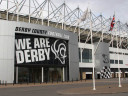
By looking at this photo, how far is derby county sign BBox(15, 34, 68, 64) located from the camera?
43.2m

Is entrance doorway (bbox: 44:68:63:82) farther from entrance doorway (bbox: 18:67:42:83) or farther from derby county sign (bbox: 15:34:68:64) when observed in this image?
derby county sign (bbox: 15:34:68:64)

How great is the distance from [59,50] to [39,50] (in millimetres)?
6481

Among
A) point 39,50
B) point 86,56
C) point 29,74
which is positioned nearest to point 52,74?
point 29,74

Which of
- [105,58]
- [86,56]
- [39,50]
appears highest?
[39,50]

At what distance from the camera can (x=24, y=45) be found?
43.9 m

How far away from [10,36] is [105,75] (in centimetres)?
3759

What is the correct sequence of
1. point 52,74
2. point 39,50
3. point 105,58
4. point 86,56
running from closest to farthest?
point 39,50, point 52,74, point 86,56, point 105,58

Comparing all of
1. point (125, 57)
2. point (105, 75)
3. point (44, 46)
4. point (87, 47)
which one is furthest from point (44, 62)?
point (125, 57)

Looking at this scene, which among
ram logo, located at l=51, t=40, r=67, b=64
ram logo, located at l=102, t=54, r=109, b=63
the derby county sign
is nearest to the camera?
the derby county sign

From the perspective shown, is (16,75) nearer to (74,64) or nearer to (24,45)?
(24,45)

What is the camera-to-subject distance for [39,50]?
4584cm

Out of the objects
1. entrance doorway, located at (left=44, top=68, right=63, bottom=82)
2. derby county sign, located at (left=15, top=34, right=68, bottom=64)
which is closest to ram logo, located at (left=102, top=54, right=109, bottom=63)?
derby county sign, located at (left=15, top=34, right=68, bottom=64)

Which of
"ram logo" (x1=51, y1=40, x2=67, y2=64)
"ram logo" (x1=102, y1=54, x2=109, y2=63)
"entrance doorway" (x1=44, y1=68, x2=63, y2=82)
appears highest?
"ram logo" (x1=51, y1=40, x2=67, y2=64)

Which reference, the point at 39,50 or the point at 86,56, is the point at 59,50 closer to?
the point at 39,50
